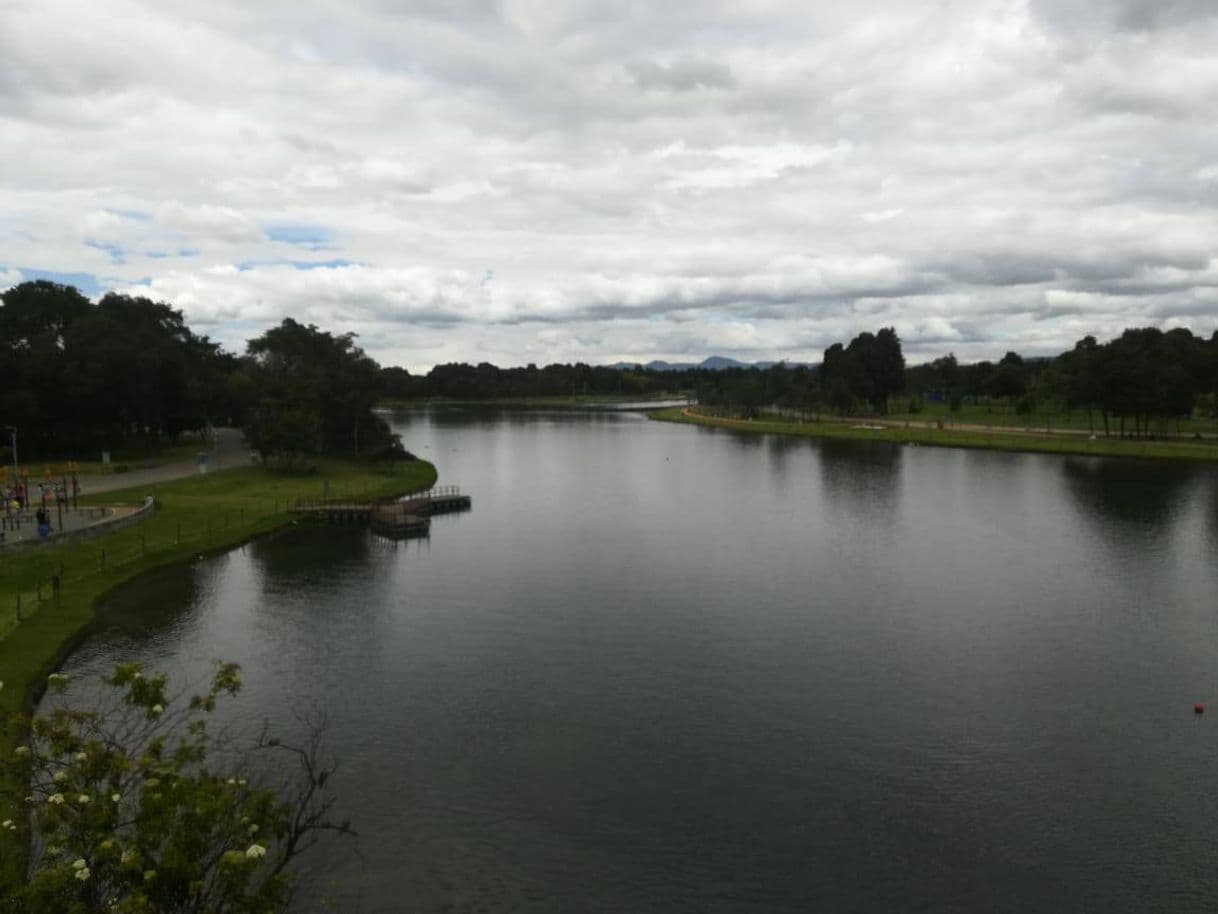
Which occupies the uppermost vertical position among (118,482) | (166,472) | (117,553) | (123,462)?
(123,462)

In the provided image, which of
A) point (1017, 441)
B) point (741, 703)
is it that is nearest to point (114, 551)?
point (741, 703)

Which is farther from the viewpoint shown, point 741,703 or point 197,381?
point 197,381

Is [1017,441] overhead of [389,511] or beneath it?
overhead

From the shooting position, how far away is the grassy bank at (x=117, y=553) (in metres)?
34.4

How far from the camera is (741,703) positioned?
112 ft

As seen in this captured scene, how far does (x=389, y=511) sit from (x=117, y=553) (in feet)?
78.9

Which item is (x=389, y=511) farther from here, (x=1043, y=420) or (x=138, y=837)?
(x=1043, y=420)

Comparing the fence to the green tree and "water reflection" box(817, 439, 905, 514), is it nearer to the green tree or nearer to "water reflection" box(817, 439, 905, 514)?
the green tree

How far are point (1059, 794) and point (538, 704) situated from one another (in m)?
18.1

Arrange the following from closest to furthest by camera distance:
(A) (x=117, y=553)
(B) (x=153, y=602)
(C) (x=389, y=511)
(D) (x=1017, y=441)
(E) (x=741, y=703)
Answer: (E) (x=741, y=703)
(B) (x=153, y=602)
(A) (x=117, y=553)
(C) (x=389, y=511)
(D) (x=1017, y=441)

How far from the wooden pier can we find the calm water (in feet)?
12.0

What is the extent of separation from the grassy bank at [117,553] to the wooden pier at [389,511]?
283 cm

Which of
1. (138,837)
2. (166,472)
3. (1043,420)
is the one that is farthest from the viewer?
(1043,420)

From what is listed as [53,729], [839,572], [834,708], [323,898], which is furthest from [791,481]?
[53,729]
